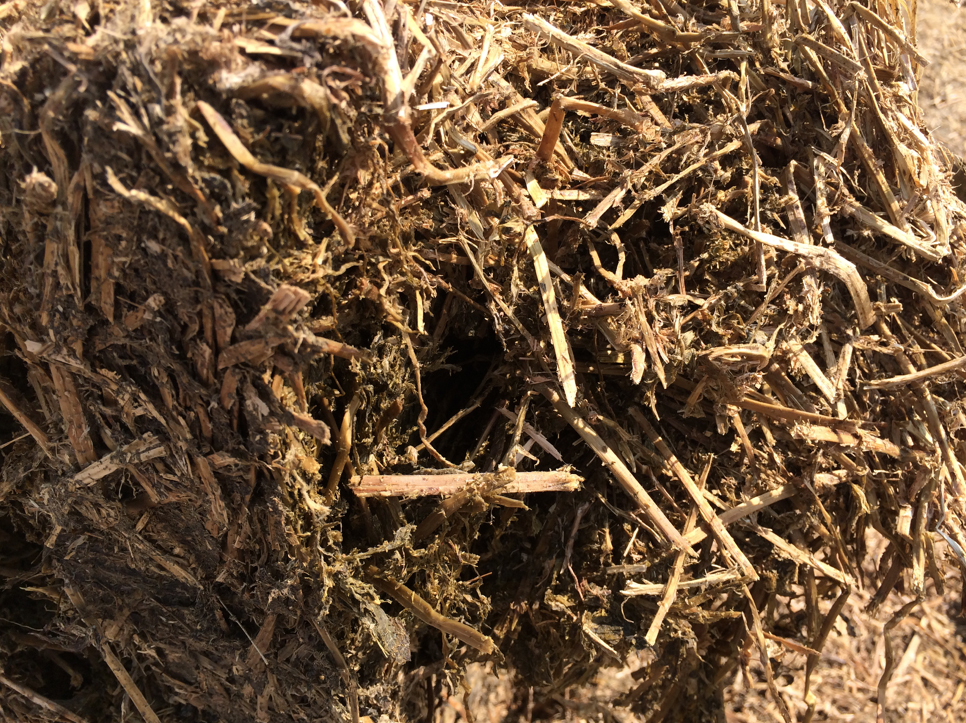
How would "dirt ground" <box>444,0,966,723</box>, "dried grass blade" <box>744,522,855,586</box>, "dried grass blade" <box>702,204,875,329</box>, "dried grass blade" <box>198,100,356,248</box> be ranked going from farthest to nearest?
"dirt ground" <box>444,0,966,723</box>, "dried grass blade" <box>744,522,855,586</box>, "dried grass blade" <box>702,204,875,329</box>, "dried grass blade" <box>198,100,356,248</box>

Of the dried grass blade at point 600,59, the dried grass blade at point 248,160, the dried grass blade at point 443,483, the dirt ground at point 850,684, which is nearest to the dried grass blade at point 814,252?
the dried grass blade at point 600,59

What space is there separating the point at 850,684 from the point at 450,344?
1.59 m

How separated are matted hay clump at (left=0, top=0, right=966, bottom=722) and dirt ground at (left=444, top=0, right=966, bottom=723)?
358 millimetres

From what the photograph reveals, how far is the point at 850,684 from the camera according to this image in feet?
6.39

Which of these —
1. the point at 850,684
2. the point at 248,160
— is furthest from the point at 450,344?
the point at 850,684

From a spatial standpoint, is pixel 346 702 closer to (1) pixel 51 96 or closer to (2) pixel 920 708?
(1) pixel 51 96

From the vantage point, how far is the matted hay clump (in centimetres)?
81

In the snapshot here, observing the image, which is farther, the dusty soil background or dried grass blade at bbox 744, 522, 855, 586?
the dusty soil background

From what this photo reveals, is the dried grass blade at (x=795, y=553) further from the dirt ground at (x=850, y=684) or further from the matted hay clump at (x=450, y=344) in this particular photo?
the dirt ground at (x=850, y=684)

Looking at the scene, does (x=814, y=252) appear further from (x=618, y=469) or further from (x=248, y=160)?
(x=248, y=160)

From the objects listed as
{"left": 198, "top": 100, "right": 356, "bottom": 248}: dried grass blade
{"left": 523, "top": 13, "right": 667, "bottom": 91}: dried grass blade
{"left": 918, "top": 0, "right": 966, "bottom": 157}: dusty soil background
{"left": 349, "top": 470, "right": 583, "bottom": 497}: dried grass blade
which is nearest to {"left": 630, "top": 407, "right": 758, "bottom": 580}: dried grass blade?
{"left": 349, "top": 470, "right": 583, "bottom": 497}: dried grass blade

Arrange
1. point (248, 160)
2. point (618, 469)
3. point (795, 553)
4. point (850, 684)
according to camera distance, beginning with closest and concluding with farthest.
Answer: point (248, 160) → point (618, 469) → point (795, 553) → point (850, 684)

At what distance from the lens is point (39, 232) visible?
867 mm

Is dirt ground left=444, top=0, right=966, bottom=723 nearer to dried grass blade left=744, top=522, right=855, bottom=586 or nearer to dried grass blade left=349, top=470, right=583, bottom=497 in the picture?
dried grass blade left=744, top=522, right=855, bottom=586
